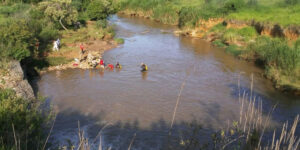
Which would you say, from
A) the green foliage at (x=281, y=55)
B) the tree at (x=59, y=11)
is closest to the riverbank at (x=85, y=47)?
the tree at (x=59, y=11)

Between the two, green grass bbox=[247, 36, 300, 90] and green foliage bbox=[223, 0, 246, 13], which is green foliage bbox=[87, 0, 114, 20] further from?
green grass bbox=[247, 36, 300, 90]

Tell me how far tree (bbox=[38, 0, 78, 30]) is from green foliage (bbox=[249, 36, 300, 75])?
1580 centimetres

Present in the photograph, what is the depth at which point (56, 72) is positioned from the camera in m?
17.0

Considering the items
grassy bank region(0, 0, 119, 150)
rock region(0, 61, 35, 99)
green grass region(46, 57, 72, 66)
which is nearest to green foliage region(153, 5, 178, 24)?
grassy bank region(0, 0, 119, 150)

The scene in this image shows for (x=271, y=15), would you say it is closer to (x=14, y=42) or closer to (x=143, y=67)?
(x=143, y=67)

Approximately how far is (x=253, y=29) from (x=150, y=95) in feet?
43.2

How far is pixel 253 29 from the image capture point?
902 inches

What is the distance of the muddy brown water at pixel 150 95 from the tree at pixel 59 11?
589 centimetres

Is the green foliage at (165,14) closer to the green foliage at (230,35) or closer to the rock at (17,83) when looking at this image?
the green foliage at (230,35)

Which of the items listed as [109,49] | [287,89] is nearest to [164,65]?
[109,49]

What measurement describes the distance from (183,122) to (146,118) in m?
1.47

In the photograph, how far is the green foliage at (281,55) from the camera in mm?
14250

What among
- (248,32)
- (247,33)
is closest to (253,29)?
(248,32)

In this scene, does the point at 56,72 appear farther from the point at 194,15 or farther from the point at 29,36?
the point at 194,15
